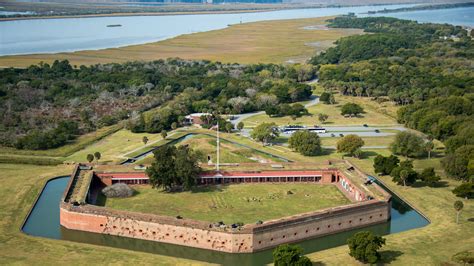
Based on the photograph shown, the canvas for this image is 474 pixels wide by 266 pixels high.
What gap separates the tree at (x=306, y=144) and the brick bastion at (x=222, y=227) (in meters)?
15.6

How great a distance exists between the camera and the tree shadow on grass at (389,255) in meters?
42.2

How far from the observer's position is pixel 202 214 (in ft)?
162

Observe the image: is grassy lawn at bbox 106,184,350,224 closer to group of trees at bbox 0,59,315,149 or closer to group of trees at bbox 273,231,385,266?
group of trees at bbox 273,231,385,266

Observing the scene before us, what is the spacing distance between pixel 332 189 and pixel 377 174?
8.16 meters

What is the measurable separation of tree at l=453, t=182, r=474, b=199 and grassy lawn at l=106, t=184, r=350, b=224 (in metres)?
10.5

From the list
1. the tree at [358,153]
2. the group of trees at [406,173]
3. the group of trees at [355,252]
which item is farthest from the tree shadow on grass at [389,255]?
the tree at [358,153]

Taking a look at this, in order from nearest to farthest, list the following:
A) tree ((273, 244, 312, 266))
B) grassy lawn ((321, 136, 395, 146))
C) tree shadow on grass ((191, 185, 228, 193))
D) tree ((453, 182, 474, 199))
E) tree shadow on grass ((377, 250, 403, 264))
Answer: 1. tree ((273, 244, 312, 266))
2. tree shadow on grass ((377, 250, 403, 264))
3. tree ((453, 182, 474, 199))
4. tree shadow on grass ((191, 185, 228, 193))
5. grassy lawn ((321, 136, 395, 146))

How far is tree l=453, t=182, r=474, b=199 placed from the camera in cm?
5316

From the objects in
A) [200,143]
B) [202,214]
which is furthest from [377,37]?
[202,214]

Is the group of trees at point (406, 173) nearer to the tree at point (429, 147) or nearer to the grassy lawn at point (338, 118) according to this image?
the tree at point (429, 147)

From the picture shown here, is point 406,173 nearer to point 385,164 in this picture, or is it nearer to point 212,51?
point 385,164

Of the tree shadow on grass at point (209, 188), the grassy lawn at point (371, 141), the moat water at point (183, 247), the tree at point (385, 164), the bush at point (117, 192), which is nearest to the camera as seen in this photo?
the moat water at point (183, 247)

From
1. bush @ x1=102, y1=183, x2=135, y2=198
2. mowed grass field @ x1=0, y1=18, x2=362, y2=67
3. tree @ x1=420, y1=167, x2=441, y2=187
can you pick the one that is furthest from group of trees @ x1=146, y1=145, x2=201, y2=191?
mowed grass field @ x1=0, y1=18, x2=362, y2=67

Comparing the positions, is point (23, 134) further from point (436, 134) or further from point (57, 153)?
point (436, 134)
